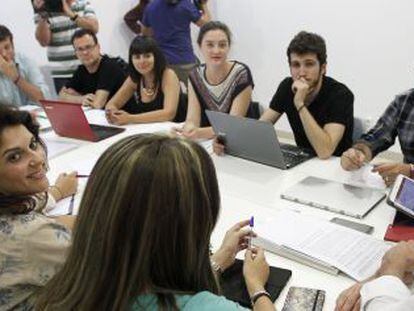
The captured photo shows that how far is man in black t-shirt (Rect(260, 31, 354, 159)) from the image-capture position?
2084mm

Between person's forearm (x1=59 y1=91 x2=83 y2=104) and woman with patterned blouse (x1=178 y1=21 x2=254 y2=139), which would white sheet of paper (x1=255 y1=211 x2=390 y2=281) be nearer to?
woman with patterned blouse (x1=178 y1=21 x2=254 y2=139)

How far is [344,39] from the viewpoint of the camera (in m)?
3.73

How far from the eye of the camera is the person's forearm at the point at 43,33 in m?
3.73

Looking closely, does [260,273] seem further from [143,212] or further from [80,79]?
[80,79]

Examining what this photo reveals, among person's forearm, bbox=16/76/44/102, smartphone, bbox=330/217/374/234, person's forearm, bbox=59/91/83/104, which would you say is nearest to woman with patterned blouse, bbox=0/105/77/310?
smartphone, bbox=330/217/374/234

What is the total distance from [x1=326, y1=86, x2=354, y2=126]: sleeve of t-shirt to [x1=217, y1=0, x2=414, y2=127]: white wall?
5.13ft

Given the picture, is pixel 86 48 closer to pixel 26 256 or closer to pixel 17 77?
pixel 17 77

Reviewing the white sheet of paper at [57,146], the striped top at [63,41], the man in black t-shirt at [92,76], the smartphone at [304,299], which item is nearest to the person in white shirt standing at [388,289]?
the smartphone at [304,299]

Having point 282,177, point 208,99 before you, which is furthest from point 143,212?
point 208,99

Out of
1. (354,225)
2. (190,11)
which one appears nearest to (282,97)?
(354,225)

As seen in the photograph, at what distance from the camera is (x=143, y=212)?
2.53 ft

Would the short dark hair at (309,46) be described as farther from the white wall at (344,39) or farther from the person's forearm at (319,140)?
the white wall at (344,39)

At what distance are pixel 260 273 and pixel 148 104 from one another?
6.40 ft

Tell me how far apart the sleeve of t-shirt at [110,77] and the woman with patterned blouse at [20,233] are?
199 cm
